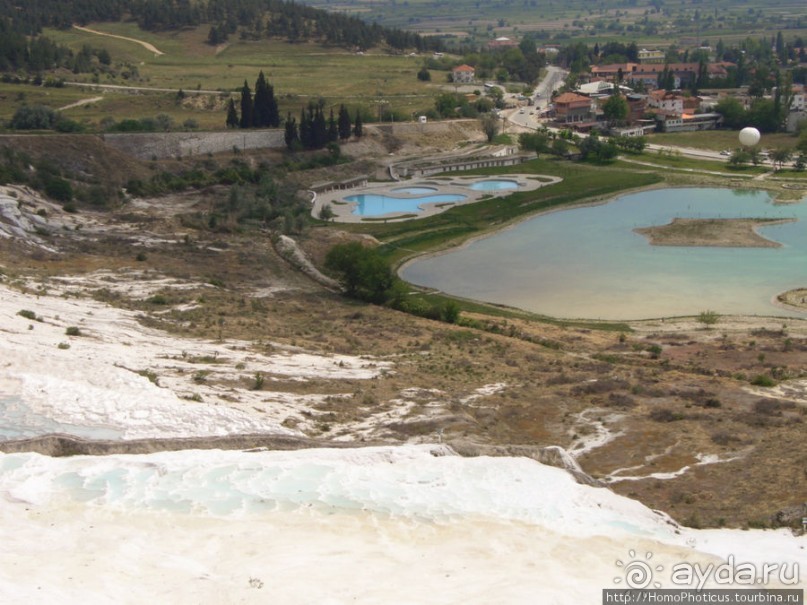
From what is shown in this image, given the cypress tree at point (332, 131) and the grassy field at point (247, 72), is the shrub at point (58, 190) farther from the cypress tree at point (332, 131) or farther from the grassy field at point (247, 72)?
the cypress tree at point (332, 131)

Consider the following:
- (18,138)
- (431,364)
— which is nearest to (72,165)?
(18,138)

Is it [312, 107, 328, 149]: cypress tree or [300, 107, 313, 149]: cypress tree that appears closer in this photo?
[300, 107, 313, 149]: cypress tree

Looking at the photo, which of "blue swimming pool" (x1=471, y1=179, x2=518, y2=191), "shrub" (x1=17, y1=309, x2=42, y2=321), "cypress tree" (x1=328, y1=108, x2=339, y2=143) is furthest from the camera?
"cypress tree" (x1=328, y1=108, x2=339, y2=143)

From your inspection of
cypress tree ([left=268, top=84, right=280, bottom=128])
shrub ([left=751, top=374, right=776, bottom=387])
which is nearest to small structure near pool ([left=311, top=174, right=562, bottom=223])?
cypress tree ([left=268, top=84, right=280, bottom=128])

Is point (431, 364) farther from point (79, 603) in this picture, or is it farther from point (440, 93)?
point (440, 93)

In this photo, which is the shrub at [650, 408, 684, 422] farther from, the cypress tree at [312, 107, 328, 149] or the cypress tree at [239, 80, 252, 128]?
the cypress tree at [239, 80, 252, 128]

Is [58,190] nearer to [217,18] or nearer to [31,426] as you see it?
[31,426]
